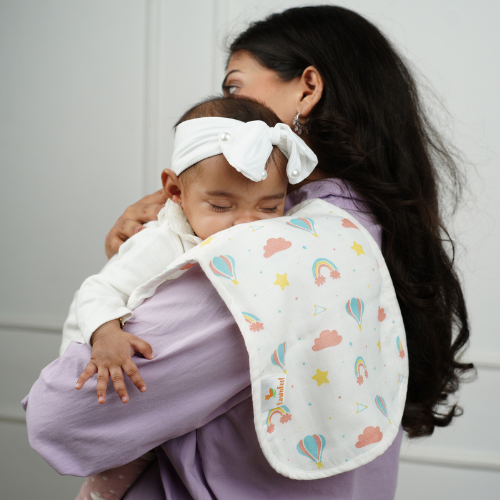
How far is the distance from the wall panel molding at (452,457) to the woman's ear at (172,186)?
1.75 metres

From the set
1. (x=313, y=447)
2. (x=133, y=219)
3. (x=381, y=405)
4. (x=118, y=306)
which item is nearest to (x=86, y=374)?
A: (x=118, y=306)

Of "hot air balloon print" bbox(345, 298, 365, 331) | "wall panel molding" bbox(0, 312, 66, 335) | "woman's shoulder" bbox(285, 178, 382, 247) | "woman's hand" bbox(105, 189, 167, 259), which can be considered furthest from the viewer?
"wall panel molding" bbox(0, 312, 66, 335)

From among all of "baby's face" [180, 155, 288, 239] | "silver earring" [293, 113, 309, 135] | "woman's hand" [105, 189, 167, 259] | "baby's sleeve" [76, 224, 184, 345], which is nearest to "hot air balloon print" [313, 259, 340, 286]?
"baby's face" [180, 155, 288, 239]

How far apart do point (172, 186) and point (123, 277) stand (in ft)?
0.90

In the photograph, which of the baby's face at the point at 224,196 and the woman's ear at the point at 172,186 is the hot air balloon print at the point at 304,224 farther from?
the woman's ear at the point at 172,186

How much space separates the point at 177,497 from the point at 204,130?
721 millimetres

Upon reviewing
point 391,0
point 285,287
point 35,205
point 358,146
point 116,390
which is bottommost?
point 35,205

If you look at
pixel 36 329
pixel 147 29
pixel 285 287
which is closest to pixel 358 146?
pixel 285 287

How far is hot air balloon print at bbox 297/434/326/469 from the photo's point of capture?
74cm

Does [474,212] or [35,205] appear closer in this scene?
[474,212]

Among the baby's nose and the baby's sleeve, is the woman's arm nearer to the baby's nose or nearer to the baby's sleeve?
the baby's sleeve

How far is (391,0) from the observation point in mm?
1900

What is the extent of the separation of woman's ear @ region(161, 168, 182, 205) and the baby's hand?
16.1 inches

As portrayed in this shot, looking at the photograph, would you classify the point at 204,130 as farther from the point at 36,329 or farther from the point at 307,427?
the point at 36,329
